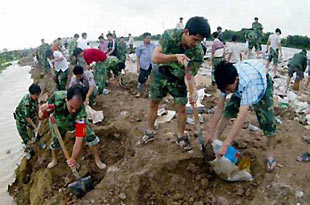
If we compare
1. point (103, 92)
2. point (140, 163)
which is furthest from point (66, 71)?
point (140, 163)

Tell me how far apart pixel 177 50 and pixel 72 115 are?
155cm

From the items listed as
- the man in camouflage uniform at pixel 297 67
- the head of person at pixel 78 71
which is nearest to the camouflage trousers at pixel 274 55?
the man in camouflage uniform at pixel 297 67

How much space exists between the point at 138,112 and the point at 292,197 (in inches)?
127

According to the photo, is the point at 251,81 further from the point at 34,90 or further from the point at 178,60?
the point at 34,90

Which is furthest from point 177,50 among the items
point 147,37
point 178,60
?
point 147,37

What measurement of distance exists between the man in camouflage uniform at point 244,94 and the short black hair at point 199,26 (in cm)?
44

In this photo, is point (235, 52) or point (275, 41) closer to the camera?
point (235, 52)

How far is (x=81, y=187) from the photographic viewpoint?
3754 millimetres

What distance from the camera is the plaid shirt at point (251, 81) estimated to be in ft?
9.80

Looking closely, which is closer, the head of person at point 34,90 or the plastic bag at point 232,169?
the plastic bag at point 232,169

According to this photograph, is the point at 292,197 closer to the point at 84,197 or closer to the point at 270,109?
the point at 270,109

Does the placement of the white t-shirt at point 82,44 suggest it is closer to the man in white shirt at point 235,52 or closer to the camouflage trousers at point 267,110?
the man in white shirt at point 235,52

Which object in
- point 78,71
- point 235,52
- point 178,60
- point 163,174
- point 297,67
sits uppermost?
point 178,60

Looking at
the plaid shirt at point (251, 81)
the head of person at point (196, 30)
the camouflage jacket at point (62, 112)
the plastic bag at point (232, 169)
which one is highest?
the head of person at point (196, 30)
